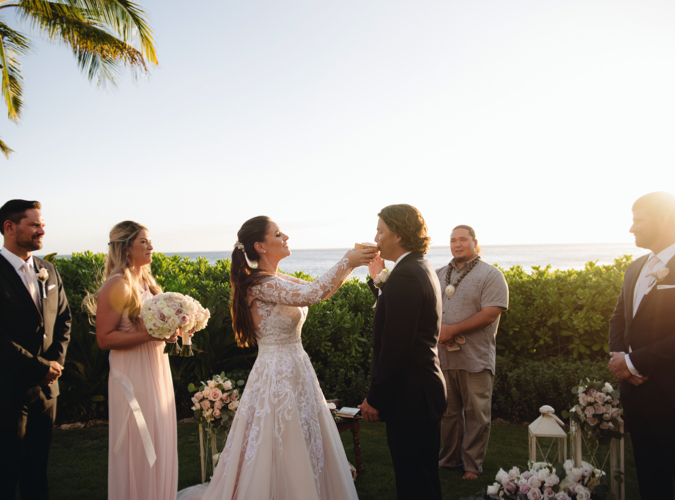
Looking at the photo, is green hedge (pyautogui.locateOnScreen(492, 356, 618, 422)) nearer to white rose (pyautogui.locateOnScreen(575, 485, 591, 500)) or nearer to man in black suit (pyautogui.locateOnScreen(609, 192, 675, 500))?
man in black suit (pyautogui.locateOnScreen(609, 192, 675, 500))

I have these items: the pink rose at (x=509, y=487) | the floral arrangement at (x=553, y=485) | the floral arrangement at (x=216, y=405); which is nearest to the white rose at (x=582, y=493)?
the floral arrangement at (x=553, y=485)

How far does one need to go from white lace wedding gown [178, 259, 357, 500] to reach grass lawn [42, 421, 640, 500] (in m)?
1.54

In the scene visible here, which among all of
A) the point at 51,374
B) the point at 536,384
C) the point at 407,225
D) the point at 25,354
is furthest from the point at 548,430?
the point at 25,354

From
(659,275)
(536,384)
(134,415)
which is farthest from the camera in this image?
(536,384)

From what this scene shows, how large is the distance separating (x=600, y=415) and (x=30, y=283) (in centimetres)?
505

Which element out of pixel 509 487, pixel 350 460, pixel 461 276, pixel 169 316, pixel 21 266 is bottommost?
pixel 350 460

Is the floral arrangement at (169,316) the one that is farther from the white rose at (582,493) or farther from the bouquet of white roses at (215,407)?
the white rose at (582,493)

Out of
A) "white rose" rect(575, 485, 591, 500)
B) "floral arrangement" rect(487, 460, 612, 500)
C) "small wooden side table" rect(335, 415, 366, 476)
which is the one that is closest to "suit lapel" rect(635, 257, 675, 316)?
"floral arrangement" rect(487, 460, 612, 500)

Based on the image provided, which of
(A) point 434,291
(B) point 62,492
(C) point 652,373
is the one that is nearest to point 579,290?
(C) point 652,373

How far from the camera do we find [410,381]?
123 inches

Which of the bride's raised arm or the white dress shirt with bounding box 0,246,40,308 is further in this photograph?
the white dress shirt with bounding box 0,246,40,308

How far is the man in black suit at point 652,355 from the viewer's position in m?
3.50

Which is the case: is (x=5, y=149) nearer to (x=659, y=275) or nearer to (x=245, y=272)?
(x=245, y=272)

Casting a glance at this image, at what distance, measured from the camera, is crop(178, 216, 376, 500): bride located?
3342 millimetres
